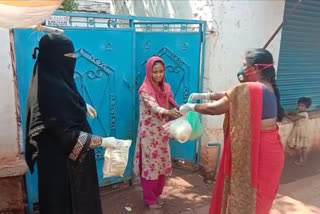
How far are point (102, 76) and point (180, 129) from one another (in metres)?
1.21

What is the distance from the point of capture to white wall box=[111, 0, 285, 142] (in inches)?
156

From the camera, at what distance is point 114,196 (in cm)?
374

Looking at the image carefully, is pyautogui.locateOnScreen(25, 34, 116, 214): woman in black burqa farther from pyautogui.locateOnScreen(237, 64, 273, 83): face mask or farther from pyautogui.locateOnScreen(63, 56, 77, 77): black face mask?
pyautogui.locateOnScreen(237, 64, 273, 83): face mask

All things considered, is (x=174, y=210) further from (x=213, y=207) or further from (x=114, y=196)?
(x=213, y=207)

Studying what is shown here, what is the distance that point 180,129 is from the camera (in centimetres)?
272

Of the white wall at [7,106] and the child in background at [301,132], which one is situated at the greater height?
the white wall at [7,106]

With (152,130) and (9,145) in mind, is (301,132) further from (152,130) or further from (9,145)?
(9,145)

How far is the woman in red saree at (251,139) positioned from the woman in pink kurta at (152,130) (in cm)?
87

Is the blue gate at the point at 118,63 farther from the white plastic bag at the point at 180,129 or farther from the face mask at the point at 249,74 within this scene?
the face mask at the point at 249,74

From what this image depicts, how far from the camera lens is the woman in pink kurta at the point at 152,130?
126 inches

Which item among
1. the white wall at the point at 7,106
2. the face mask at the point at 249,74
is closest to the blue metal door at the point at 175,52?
the white wall at the point at 7,106

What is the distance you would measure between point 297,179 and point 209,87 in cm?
191

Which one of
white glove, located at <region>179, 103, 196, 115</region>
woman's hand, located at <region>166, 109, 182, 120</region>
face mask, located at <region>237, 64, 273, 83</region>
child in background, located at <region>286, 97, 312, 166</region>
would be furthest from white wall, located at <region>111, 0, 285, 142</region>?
face mask, located at <region>237, 64, 273, 83</region>

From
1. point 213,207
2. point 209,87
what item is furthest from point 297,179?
point 213,207
